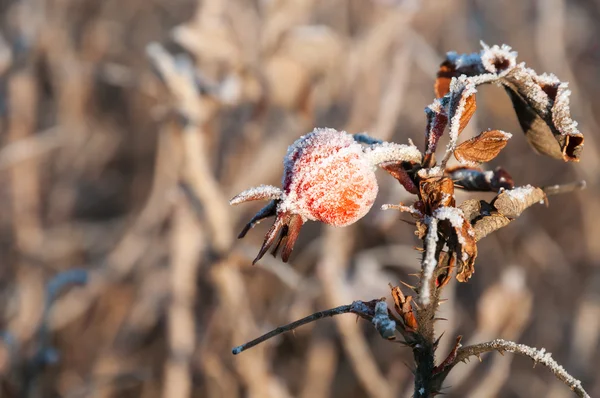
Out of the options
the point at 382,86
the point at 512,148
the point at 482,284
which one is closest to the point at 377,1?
the point at 382,86

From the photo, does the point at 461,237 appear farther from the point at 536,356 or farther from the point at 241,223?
the point at 241,223

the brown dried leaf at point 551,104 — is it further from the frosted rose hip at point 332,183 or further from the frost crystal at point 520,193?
the frosted rose hip at point 332,183

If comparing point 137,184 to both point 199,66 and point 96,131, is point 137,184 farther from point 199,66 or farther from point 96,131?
point 199,66

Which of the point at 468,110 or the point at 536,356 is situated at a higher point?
the point at 468,110

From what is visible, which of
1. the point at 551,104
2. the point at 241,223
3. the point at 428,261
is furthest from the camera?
the point at 241,223

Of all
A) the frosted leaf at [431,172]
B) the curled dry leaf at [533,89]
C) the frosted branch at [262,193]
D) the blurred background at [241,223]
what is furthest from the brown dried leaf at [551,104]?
the blurred background at [241,223]

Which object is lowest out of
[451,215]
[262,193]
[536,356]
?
[536,356]

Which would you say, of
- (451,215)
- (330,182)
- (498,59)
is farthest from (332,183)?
(498,59)
